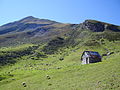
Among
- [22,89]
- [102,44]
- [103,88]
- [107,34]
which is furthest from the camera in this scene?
[107,34]

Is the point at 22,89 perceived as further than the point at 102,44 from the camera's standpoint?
No

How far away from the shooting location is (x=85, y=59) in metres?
69.8

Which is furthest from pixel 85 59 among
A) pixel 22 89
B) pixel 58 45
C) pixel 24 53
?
pixel 58 45

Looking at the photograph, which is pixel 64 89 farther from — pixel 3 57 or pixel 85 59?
pixel 3 57

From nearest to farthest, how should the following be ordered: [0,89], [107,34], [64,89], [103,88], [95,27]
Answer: [103,88]
[64,89]
[0,89]
[107,34]
[95,27]

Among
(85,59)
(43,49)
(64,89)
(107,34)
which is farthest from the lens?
(107,34)

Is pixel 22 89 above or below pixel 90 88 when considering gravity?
below

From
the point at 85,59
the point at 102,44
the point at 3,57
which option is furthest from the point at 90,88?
the point at 102,44

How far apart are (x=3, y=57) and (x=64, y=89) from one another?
10395cm

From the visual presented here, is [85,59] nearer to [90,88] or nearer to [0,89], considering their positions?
[0,89]

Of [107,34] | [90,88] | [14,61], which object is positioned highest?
[107,34]

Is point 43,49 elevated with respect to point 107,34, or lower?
lower

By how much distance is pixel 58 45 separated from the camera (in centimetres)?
17362

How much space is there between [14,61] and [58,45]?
6727 cm
